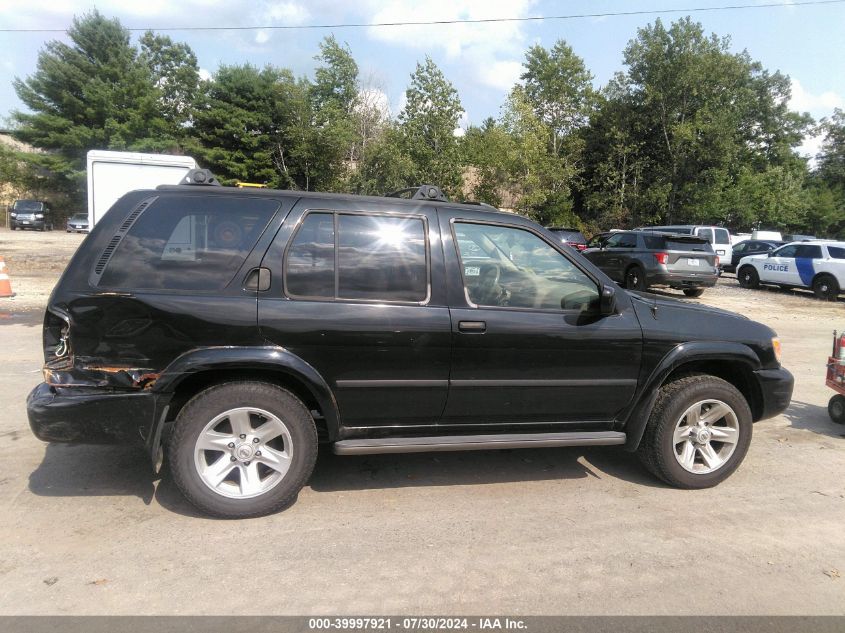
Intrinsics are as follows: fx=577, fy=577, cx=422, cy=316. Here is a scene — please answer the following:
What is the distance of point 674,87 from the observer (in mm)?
35719

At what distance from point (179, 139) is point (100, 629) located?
149ft

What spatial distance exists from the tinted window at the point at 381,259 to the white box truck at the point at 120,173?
8783mm

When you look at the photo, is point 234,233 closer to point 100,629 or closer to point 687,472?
point 100,629

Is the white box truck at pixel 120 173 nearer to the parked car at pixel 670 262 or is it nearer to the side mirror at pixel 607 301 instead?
the side mirror at pixel 607 301

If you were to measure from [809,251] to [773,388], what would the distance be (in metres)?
16.0

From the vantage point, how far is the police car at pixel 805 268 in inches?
643

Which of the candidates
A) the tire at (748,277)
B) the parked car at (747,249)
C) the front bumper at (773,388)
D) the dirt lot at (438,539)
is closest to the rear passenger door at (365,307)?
the dirt lot at (438,539)

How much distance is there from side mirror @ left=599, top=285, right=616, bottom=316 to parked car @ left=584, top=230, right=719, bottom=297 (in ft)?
38.0

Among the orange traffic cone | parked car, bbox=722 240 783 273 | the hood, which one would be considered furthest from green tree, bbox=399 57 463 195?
the hood

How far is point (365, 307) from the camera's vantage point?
3414 millimetres

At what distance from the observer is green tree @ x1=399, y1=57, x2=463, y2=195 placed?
88.0 feet

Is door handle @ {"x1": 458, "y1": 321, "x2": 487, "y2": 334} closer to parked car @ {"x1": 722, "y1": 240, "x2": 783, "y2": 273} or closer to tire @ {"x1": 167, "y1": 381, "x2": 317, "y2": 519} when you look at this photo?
tire @ {"x1": 167, "y1": 381, "x2": 317, "y2": 519}

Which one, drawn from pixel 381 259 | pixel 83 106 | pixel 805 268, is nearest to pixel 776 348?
pixel 381 259

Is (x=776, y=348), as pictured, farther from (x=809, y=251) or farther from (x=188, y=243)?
(x=809, y=251)
